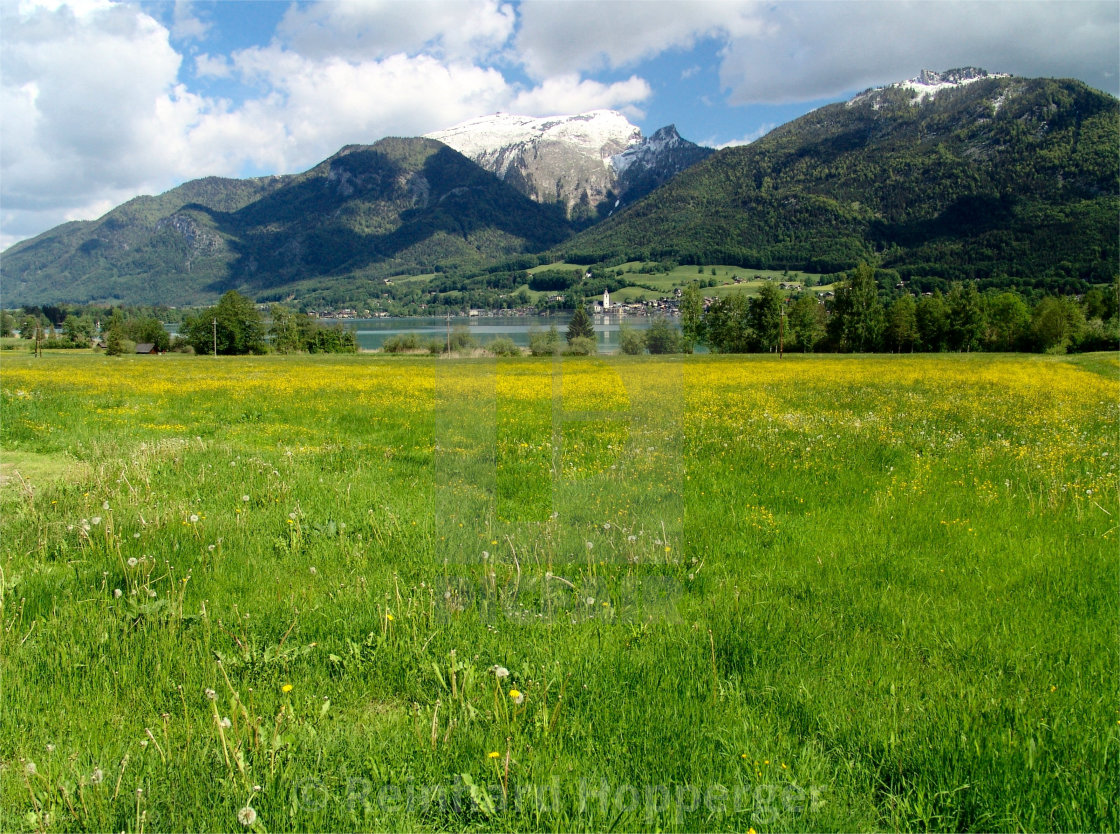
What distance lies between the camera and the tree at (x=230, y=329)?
95500mm

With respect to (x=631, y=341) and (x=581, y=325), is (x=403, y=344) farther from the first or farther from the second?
(x=631, y=341)

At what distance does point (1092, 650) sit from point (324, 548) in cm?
658

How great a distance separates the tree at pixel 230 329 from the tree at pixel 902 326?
96192 mm

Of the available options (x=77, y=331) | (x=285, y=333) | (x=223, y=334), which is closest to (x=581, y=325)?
(x=223, y=334)

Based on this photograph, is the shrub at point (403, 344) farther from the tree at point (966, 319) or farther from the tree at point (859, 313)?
the tree at point (966, 319)

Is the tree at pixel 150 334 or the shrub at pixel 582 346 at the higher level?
the tree at pixel 150 334

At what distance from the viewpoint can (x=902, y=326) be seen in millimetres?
78500

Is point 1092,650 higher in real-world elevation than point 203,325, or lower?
lower

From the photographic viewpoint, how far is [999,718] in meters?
3.47

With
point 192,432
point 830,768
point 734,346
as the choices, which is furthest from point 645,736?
point 734,346

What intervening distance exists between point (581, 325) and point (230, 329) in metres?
93.1

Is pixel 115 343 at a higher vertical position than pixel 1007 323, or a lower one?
higher

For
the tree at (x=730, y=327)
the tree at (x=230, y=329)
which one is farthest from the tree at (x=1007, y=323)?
the tree at (x=230, y=329)

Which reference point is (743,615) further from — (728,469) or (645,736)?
(728,469)
